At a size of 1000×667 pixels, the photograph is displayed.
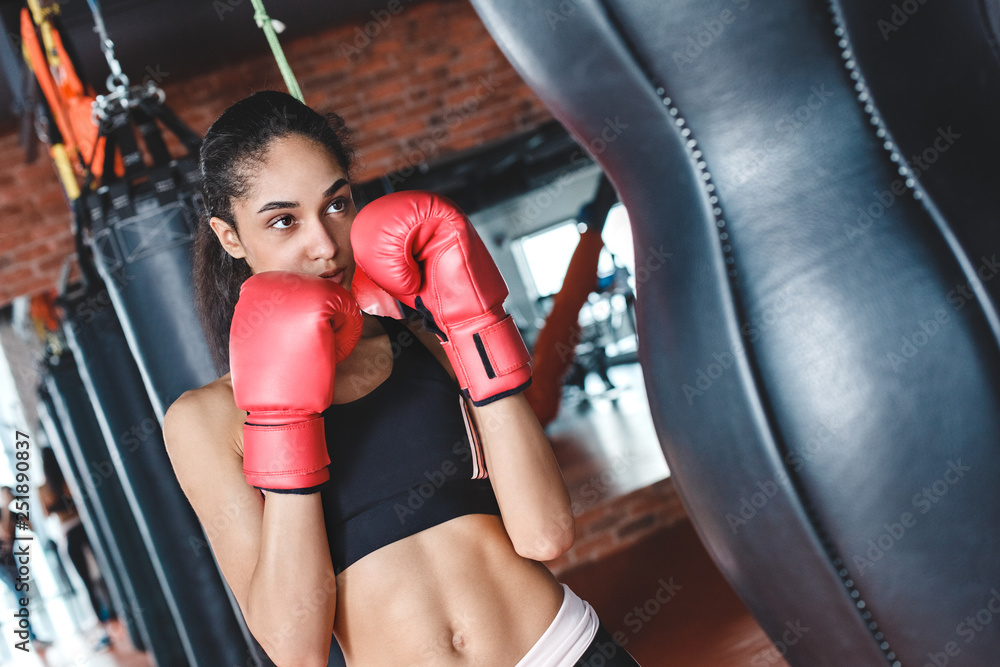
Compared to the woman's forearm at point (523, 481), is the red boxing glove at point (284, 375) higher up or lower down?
higher up

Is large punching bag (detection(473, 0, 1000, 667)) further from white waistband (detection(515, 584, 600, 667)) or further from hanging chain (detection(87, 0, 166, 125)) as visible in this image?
hanging chain (detection(87, 0, 166, 125))

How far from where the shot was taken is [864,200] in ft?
1.80

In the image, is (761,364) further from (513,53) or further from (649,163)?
(513,53)

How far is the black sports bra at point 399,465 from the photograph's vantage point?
2.91 feet

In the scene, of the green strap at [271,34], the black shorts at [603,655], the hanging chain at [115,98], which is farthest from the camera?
the hanging chain at [115,98]

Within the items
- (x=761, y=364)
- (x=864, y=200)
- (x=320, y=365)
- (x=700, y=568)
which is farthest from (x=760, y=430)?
(x=700, y=568)

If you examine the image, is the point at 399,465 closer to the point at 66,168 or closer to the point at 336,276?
the point at 336,276

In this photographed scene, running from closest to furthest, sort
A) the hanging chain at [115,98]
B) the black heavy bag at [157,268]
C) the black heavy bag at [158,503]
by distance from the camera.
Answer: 1. the black heavy bag at [157,268]
2. the hanging chain at [115,98]
3. the black heavy bag at [158,503]

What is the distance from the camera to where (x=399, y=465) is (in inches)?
35.8
